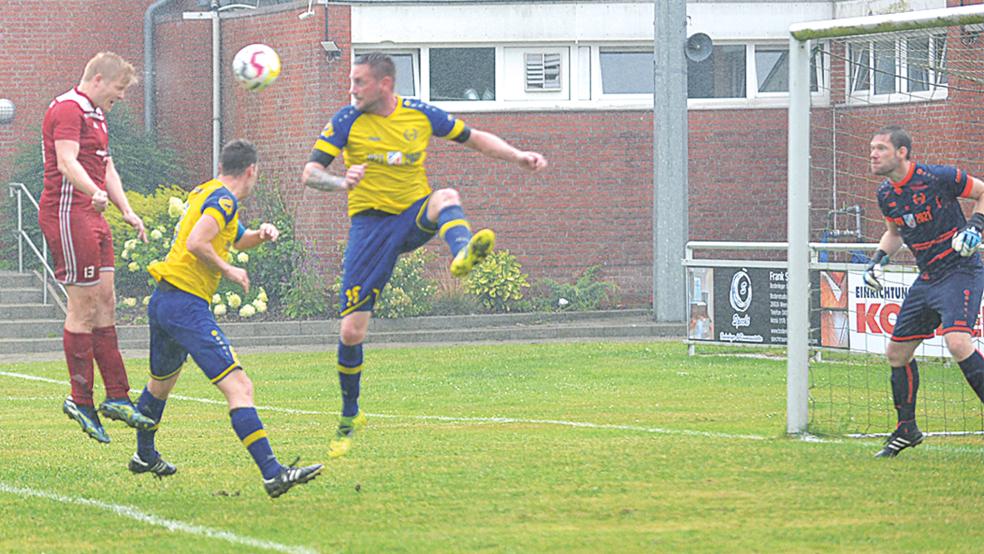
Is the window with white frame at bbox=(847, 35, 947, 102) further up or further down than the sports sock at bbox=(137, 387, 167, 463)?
further up

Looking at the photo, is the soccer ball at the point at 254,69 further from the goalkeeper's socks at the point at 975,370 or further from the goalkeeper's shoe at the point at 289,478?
the goalkeeper's socks at the point at 975,370

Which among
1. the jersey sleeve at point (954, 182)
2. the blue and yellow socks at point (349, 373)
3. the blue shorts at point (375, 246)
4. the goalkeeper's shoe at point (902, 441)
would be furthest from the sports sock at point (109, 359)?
the jersey sleeve at point (954, 182)

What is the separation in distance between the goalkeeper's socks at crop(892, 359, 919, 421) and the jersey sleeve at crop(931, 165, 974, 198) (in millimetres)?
A: 1273

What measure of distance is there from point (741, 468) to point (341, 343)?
2.75 m

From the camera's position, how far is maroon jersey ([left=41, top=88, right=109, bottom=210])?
9.99 metres

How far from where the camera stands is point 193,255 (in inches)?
352

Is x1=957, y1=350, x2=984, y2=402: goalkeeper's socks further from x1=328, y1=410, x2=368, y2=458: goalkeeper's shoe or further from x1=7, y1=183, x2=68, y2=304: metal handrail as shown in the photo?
x1=7, y1=183, x2=68, y2=304: metal handrail

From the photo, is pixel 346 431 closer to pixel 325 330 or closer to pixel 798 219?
pixel 798 219

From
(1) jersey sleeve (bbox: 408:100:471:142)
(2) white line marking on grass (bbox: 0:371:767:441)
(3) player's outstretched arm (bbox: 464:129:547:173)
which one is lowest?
(2) white line marking on grass (bbox: 0:371:767:441)

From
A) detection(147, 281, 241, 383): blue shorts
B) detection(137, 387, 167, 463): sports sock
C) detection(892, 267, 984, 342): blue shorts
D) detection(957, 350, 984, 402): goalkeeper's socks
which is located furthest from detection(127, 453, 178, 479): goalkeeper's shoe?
detection(957, 350, 984, 402): goalkeeper's socks

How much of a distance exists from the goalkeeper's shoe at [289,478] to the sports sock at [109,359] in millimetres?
1948

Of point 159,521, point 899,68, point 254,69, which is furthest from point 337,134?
point 899,68

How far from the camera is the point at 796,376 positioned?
467 inches

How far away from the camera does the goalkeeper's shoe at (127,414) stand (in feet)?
31.3
